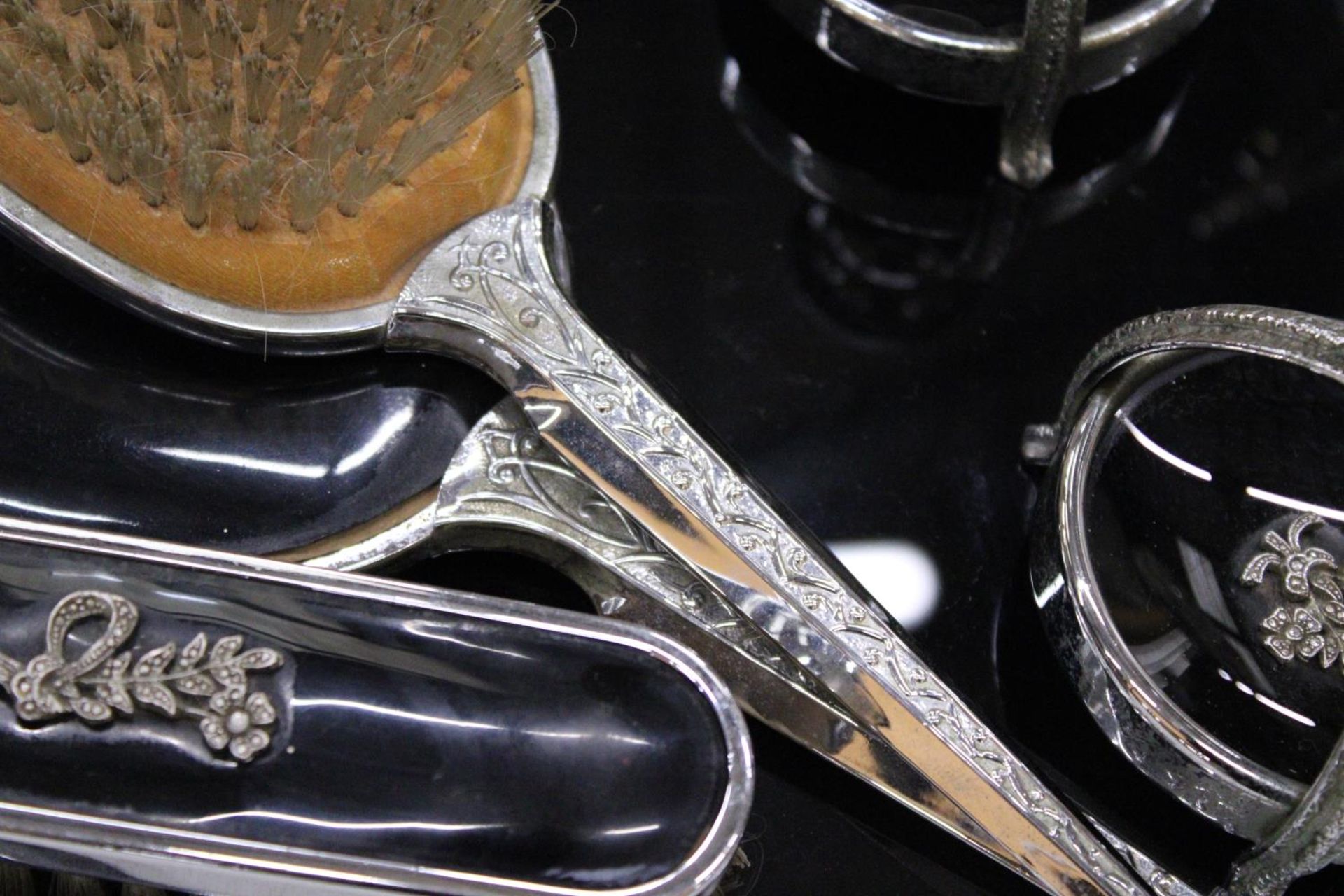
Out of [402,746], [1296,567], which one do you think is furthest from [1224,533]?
[402,746]

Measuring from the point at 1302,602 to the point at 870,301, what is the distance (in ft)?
0.70

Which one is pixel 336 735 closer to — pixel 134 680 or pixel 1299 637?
pixel 134 680

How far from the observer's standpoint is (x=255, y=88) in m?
0.53

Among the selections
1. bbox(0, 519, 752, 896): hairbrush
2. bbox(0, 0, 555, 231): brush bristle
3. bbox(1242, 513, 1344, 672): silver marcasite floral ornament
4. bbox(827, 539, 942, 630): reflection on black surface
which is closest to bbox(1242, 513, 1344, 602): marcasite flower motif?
bbox(1242, 513, 1344, 672): silver marcasite floral ornament

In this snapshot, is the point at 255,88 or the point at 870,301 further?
the point at 870,301

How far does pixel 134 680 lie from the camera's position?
0.47m

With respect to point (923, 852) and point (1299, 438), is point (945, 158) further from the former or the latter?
point (923, 852)

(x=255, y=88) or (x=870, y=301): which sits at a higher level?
(x=255, y=88)

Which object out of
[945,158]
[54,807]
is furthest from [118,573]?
[945,158]

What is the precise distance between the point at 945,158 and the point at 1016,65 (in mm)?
60

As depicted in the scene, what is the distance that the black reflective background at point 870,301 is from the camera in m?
0.54

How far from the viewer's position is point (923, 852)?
53 centimetres

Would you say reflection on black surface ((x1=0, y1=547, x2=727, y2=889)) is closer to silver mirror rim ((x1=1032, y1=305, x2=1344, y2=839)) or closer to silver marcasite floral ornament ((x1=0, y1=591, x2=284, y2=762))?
silver marcasite floral ornament ((x1=0, y1=591, x2=284, y2=762))

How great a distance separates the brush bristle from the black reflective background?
6cm
